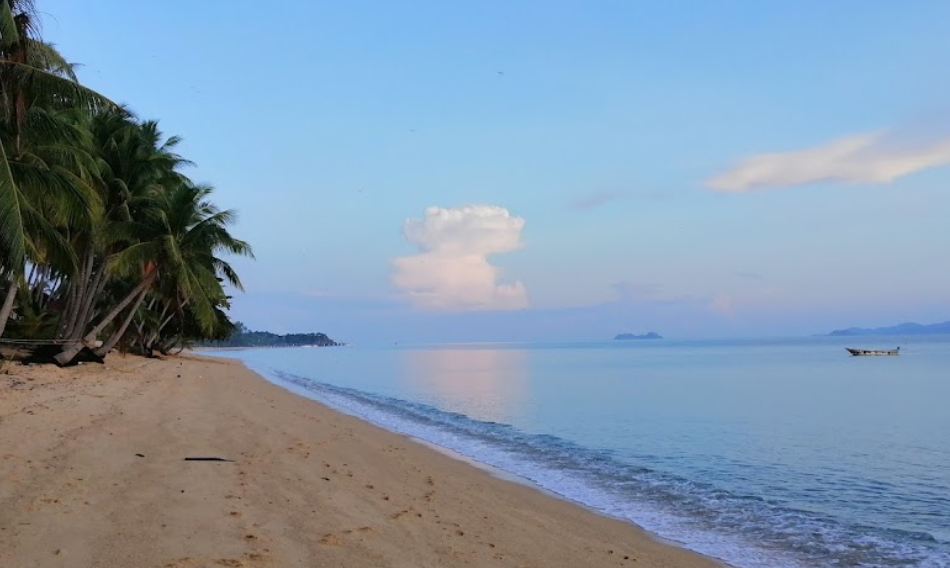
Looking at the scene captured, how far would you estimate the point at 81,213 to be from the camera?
15.5 m

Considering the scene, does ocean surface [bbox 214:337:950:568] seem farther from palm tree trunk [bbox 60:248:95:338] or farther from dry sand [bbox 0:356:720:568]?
palm tree trunk [bbox 60:248:95:338]

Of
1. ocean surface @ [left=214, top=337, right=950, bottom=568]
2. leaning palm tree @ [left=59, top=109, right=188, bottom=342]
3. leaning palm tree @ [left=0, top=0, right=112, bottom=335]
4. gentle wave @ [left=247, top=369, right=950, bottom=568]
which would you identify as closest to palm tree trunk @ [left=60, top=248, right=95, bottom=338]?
leaning palm tree @ [left=59, top=109, right=188, bottom=342]

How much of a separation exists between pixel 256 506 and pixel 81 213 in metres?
11.3

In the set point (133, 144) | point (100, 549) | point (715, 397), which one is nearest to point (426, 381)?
point (715, 397)

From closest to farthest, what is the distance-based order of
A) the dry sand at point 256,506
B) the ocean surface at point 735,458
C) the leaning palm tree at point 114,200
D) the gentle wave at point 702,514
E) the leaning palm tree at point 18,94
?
the dry sand at point 256,506
the gentle wave at point 702,514
the ocean surface at point 735,458
the leaning palm tree at point 18,94
the leaning palm tree at point 114,200

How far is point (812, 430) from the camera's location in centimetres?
2064

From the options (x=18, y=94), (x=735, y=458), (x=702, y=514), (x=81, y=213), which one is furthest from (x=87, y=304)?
(x=702, y=514)

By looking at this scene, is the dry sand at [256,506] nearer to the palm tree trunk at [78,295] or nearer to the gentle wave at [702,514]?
the gentle wave at [702,514]

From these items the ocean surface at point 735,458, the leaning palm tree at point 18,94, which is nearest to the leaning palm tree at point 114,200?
the ocean surface at point 735,458

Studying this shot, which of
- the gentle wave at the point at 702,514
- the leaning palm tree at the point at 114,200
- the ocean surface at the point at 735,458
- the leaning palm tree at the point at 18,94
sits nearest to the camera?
the gentle wave at the point at 702,514

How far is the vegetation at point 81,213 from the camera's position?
12.2 metres

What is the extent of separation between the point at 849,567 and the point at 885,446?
466 inches

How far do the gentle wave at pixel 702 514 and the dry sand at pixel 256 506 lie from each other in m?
0.78

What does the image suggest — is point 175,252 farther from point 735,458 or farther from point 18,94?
point 735,458
